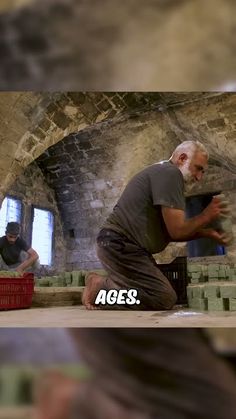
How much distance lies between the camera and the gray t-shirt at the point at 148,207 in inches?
81.4

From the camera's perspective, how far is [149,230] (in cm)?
218

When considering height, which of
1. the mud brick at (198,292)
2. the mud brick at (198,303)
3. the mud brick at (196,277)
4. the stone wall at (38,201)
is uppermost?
the stone wall at (38,201)

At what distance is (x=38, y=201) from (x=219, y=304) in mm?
4668

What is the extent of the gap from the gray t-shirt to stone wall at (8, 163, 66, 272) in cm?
390

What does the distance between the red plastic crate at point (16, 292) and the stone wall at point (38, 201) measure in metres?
3.69

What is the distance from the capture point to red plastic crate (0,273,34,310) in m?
2.05

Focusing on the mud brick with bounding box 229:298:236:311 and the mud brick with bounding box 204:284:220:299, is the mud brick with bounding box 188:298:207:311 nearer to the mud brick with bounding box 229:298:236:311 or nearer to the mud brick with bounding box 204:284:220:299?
the mud brick with bounding box 204:284:220:299

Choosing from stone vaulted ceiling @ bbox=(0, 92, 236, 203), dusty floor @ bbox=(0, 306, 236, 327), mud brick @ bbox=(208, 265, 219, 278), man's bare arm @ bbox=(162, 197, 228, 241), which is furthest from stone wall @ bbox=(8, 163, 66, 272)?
dusty floor @ bbox=(0, 306, 236, 327)

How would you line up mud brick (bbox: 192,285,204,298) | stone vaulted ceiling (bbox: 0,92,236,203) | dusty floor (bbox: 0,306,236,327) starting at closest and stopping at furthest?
dusty floor (bbox: 0,306,236,327) → mud brick (bbox: 192,285,204,298) → stone vaulted ceiling (bbox: 0,92,236,203)

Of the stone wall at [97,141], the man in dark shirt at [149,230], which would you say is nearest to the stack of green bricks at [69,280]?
the stone wall at [97,141]

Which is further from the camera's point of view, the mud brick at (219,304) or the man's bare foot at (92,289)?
the man's bare foot at (92,289)

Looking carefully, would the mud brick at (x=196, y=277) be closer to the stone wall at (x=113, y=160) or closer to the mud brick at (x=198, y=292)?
the stone wall at (x=113, y=160)

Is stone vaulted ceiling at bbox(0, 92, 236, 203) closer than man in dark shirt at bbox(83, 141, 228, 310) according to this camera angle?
No

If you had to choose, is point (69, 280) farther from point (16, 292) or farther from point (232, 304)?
point (232, 304)
